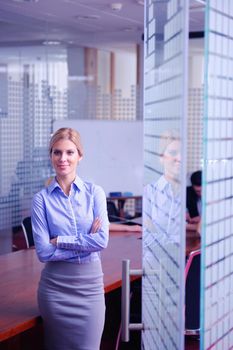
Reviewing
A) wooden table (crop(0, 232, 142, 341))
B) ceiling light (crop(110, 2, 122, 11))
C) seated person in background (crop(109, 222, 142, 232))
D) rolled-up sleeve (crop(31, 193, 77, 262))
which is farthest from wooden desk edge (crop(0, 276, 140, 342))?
ceiling light (crop(110, 2, 122, 11))

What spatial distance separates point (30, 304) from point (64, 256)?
0.36 m

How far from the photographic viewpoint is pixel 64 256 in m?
2.64

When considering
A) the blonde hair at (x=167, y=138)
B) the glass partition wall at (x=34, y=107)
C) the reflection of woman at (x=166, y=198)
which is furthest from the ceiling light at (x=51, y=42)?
the blonde hair at (x=167, y=138)

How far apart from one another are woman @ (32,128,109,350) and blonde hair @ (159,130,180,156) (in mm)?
1149

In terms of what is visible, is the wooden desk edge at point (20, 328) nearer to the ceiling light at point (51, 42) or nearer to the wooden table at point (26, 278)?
the wooden table at point (26, 278)

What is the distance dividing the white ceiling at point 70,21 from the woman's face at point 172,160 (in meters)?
4.23

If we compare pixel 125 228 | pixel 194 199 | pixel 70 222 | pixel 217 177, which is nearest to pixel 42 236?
pixel 70 222

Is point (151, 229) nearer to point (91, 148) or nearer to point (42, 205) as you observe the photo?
point (42, 205)

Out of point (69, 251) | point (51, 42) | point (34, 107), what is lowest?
point (69, 251)

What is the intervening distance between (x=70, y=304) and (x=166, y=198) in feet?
3.93

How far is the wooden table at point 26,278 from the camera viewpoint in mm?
2594

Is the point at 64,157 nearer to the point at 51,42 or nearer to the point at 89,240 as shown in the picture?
the point at 89,240

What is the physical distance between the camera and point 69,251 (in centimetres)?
265

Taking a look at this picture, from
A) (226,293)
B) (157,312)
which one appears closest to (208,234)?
(226,293)
